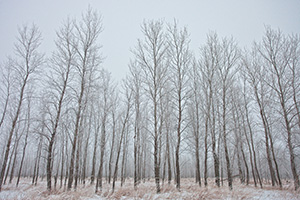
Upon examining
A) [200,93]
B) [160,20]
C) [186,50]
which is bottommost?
[200,93]

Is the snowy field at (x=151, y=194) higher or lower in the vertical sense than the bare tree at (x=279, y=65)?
lower

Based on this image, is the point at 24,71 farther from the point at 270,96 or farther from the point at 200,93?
the point at 270,96

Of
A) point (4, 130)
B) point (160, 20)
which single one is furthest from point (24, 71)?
point (4, 130)

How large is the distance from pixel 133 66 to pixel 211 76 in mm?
6111

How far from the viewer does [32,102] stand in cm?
1622

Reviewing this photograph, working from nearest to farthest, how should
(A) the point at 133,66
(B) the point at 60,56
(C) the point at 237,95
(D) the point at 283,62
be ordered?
(B) the point at 60,56 < (D) the point at 283,62 < (A) the point at 133,66 < (C) the point at 237,95

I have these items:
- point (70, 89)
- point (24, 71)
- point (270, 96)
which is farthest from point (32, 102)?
point (270, 96)

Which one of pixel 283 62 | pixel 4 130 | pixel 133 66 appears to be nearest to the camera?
pixel 283 62

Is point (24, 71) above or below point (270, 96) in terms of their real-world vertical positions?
above

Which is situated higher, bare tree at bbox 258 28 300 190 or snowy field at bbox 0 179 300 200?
bare tree at bbox 258 28 300 190

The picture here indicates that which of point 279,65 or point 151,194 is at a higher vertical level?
point 279,65

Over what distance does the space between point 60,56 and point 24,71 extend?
299 cm

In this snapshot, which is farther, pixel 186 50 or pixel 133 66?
pixel 133 66

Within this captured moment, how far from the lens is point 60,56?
9.16 meters
